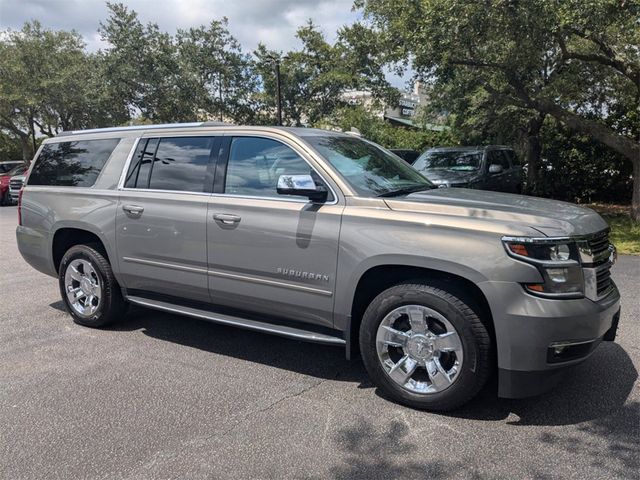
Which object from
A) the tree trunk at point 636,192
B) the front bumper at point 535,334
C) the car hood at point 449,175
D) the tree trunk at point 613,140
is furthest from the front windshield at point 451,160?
the front bumper at point 535,334

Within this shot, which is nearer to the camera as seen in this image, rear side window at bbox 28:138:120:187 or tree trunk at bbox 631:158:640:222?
rear side window at bbox 28:138:120:187

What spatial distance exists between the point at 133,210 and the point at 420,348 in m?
2.77

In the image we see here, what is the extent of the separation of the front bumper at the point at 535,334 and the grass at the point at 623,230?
646 centimetres

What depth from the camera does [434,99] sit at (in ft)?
55.1

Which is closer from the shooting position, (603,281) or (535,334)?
(535,334)

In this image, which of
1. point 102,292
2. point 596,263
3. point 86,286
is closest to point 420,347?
point 596,263

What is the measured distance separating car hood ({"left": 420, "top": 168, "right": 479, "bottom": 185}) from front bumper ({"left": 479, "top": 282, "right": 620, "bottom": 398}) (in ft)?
26.4

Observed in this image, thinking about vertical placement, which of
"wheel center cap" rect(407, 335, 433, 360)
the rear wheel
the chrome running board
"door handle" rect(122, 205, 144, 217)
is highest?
"door handle" rect(122, 205, 144, 217)

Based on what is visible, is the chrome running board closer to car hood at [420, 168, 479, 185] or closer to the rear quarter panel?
the rear quarter panel

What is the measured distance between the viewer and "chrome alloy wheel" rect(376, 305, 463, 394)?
338cm

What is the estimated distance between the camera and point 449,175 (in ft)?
37.7

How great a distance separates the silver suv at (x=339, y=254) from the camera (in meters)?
3.17

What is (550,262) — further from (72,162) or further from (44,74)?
(44,74)

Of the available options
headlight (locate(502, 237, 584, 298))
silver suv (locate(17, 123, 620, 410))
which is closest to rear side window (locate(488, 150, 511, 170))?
silver suv (locate(17, 123, 620, 410))
